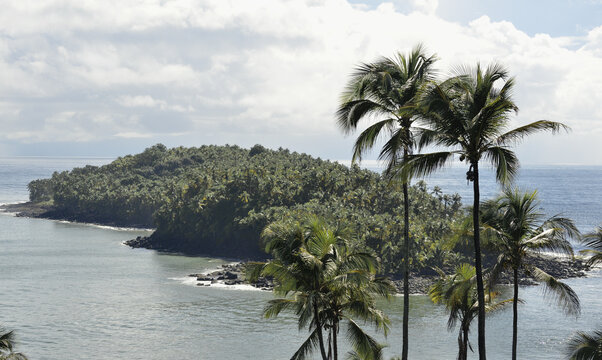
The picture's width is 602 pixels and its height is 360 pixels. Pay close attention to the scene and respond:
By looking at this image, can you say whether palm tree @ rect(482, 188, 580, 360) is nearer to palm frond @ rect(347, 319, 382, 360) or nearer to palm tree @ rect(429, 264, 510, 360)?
palm tree @ rect(429, 264, 510, 360)

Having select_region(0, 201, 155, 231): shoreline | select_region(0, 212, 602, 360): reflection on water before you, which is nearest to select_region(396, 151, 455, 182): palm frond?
select_region(0, 212, 602, 360): reflection on water

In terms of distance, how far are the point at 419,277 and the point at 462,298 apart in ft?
205

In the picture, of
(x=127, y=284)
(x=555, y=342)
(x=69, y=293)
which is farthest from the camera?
(x=127, y=284)

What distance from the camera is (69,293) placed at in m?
80.6

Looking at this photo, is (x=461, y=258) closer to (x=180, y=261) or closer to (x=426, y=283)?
(x=426, y=283)

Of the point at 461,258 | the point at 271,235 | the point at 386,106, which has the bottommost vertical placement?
the point at 461,258

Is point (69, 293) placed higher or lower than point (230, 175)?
lower

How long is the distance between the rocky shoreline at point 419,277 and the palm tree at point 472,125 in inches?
2465

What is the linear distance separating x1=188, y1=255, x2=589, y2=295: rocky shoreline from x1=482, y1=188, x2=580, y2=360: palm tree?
57923mm

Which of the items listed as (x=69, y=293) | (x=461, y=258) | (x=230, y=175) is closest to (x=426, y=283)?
(x=461, y=258)

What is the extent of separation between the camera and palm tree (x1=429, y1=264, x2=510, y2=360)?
2408 centimetres

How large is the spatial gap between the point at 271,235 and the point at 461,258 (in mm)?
71885

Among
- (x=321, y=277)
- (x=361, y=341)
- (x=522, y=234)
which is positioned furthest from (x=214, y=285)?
(x=522, y=234)

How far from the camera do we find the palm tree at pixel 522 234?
2159 centimetres
